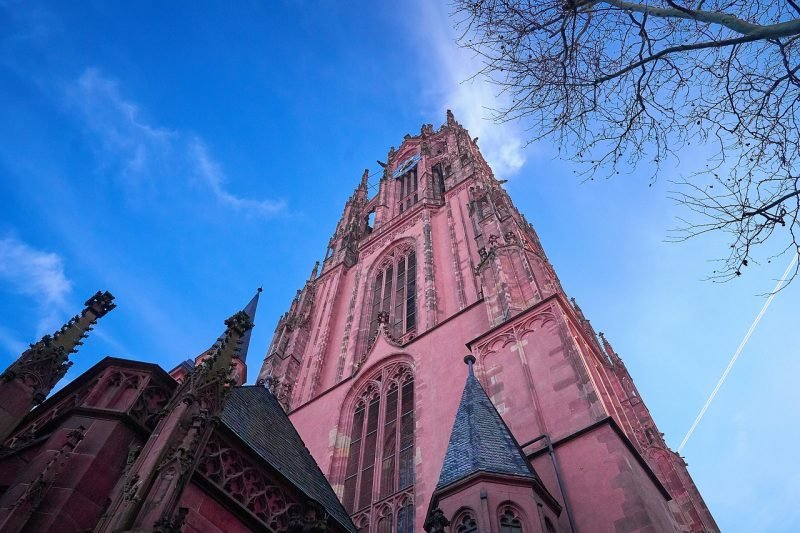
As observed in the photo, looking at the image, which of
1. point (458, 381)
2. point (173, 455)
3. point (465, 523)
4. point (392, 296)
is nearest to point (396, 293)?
point (392, 296)

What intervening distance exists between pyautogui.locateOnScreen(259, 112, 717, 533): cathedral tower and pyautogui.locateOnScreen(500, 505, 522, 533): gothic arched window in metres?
0.01

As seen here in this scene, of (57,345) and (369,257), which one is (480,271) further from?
(57,345)

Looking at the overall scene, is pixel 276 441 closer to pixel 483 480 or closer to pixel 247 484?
pixel 247 484

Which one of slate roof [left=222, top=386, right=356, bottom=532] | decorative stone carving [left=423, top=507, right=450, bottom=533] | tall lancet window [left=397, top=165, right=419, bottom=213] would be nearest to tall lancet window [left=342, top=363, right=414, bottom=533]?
slate roof [left=222, top=386, right=356, bottom=532]

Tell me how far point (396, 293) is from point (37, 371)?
1411cm

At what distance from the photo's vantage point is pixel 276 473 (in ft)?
26.1

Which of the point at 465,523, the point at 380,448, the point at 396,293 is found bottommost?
the point at 465,523

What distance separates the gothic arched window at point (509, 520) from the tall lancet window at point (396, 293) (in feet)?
33.6

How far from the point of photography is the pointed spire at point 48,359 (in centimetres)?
751

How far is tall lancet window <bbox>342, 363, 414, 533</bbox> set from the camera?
38.9 feet

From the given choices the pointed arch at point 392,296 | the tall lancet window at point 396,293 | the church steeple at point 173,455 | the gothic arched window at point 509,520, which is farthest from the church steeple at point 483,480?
the tall lancet window at point 396,293

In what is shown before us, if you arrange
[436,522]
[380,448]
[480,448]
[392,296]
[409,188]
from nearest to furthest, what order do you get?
[436,522], [480,448], [380,448], [392,296], [409,188]

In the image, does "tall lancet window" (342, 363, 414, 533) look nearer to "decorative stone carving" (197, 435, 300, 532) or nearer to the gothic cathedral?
the gothic cathedral

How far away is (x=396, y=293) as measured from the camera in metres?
21.0
